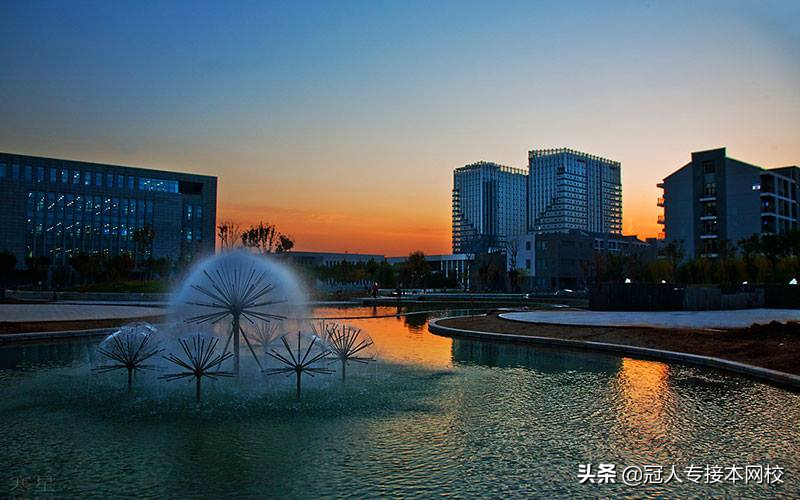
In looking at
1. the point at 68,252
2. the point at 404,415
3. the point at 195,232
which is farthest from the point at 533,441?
the point at 195,232

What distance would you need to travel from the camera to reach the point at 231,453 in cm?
986

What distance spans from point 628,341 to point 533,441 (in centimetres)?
1418

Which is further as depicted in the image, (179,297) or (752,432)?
(179,297)

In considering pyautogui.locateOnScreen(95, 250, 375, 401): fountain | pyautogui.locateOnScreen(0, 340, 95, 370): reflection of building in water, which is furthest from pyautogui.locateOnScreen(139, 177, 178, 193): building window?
pyautogui.locateOnScreen(95, 250, 375, 401): fountain

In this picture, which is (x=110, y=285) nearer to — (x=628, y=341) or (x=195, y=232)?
(x=628, y=341)

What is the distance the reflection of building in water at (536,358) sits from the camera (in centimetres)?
1916

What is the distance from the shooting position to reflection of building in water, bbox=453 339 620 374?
19156 mm

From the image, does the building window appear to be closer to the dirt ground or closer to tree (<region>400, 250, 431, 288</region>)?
tree (<region>400, 250, 431, 288</region>)

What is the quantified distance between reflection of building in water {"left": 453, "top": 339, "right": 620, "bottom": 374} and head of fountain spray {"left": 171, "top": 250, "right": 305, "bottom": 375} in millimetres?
6243

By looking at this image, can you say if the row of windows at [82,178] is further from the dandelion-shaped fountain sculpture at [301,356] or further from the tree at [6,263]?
the dandelion-shaped fountain sculpture at [301,356]

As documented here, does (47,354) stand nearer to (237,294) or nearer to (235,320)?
(235,320)

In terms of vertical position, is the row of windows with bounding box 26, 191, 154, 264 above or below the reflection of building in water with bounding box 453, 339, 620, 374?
above

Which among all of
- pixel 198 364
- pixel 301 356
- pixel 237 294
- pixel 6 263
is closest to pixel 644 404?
pixel 301 356

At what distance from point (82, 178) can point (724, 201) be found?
126 metres
